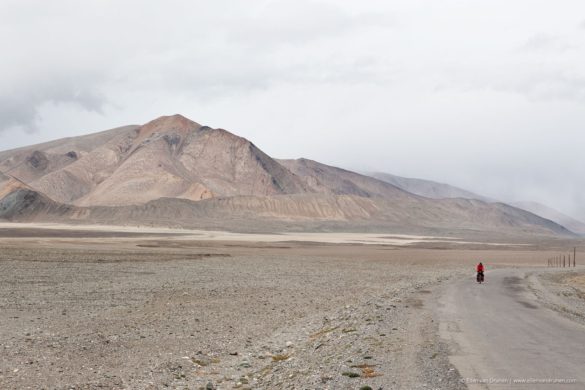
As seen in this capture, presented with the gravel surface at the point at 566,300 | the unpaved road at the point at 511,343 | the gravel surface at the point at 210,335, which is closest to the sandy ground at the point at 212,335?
the gravel surface at the point at 210,335

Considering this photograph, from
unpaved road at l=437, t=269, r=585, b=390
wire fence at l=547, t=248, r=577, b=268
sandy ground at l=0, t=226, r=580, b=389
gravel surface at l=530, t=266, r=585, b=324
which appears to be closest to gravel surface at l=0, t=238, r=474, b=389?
sandy ground at l=0, t=226, r=580, b=389

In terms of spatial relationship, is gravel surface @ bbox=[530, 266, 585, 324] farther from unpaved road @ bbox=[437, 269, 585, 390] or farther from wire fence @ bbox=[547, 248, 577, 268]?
wire fence @ bbox=[547, 248, 577, 268]

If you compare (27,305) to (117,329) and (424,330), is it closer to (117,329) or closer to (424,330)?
(117,329)

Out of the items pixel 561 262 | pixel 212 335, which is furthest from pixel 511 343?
pixel 561 262

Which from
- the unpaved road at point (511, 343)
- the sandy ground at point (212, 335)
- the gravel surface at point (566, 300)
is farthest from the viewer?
the gravel surface at point (566, 300)

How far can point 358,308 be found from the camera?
2325cm

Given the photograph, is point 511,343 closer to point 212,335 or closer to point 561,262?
point 212,335

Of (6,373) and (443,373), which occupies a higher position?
(443,373)

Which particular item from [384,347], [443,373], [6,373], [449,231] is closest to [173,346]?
[6,373]

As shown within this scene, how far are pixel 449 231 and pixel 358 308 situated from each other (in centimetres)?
16325

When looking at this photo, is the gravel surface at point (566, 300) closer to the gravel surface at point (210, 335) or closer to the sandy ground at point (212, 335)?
the sandy ground at point (212, 335)

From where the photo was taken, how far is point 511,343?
560 inches

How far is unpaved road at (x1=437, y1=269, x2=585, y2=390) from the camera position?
10.7m

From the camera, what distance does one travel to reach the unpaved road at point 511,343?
10.7 meters
